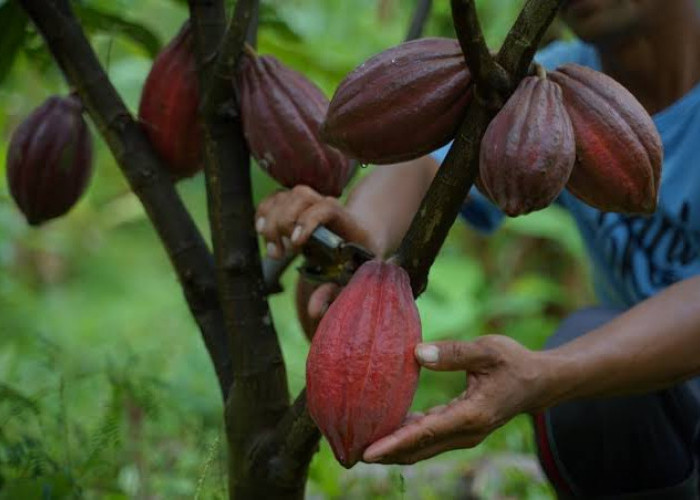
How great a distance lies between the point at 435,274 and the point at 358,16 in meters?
0.90

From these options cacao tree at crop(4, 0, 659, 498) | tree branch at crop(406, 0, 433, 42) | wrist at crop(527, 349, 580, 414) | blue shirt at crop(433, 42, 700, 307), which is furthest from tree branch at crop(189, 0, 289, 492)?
blue shirt at crop(433, 42, 700, 307)

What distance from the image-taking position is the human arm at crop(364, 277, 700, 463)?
1003mm

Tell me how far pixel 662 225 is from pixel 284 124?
76 cm

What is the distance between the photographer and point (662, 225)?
5.56 ft

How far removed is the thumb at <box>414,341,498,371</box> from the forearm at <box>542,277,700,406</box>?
11 centimetres

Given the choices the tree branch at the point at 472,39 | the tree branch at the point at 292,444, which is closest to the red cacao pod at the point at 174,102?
the tree branch at the point at 292,444

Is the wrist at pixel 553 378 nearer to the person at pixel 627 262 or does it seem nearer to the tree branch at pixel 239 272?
the person at pixel 627 262

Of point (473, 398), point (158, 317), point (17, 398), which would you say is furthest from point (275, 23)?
point (158, 317)

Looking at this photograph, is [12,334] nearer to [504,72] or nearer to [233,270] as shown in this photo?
[233,270]

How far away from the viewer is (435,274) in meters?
3.49

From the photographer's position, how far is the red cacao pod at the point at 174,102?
1319 mm

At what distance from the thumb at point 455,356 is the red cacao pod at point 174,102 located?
48 cm

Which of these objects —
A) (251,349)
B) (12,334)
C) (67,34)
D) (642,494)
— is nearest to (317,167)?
(251,349)

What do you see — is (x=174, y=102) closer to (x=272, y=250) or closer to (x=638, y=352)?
(x=272, y=250)
